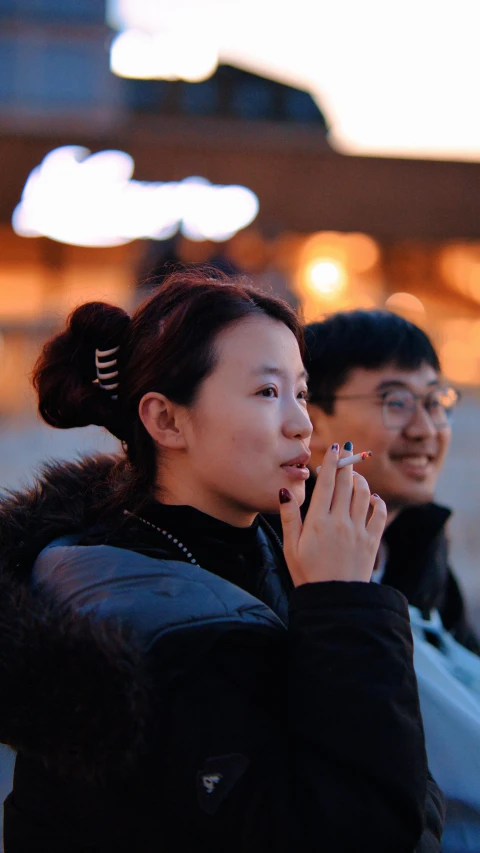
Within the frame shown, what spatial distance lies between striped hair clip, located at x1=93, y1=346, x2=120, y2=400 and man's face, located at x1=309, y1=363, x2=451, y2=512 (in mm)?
1030

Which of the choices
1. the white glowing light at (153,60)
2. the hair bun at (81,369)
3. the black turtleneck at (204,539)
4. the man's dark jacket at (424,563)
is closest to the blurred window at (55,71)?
the white glowing light at (153,60)

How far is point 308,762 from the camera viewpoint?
3.57 ft

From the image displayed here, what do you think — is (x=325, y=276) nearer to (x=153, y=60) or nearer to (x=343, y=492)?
(x=153, y=60)

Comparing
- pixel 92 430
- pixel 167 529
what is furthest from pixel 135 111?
pixel 167 529

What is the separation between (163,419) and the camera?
1445 millimetres

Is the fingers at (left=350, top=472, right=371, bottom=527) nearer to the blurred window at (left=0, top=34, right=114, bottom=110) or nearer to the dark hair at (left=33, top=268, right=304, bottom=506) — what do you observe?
the dark hair at (left=33, top=268, right=304, bottom=506)

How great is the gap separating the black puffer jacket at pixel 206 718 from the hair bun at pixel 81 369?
372mm

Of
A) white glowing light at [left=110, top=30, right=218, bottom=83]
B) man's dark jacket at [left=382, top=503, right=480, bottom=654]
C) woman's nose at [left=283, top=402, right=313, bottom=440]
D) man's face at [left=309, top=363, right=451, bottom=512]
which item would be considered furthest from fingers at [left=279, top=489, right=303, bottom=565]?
white glowing light at [left=110, top=30, right=218, bottom=83]

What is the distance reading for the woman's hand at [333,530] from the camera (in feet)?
4.01

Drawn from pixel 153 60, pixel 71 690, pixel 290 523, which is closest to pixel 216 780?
pixel 71 690

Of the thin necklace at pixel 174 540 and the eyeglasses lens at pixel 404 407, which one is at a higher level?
the eyeglasses lens at pixel 404 407

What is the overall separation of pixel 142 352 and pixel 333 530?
19.0 inches

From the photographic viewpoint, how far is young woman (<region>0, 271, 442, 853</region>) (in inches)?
42.5

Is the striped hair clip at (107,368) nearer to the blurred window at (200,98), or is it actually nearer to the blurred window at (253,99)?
the blurred window at (200,98)
